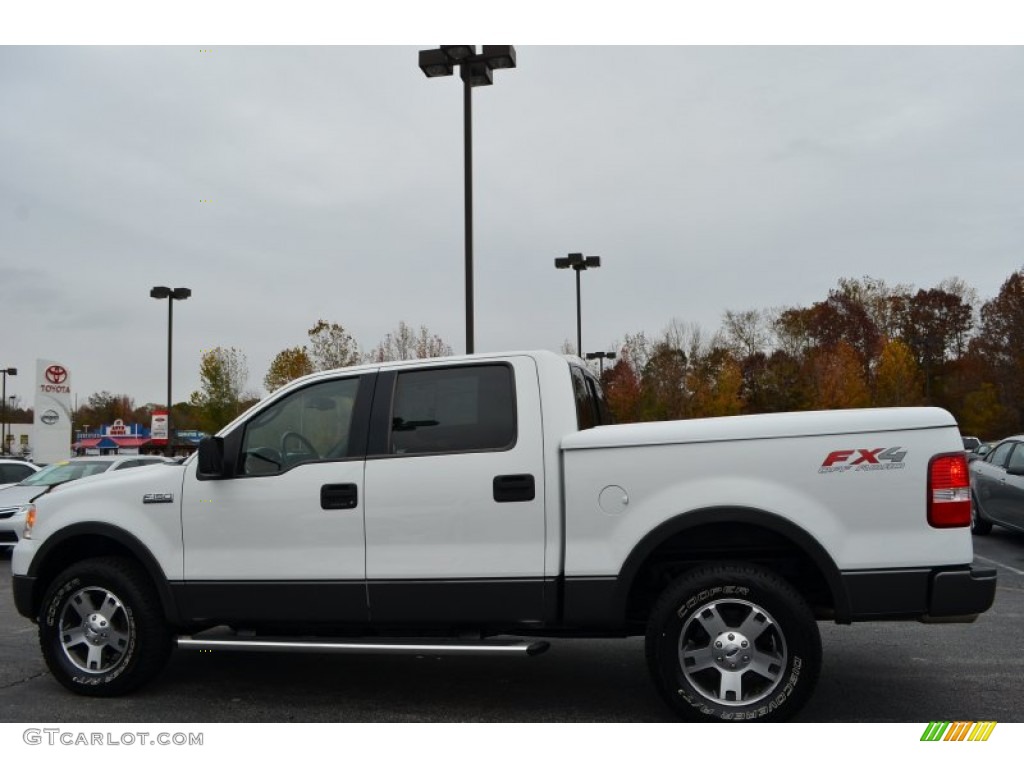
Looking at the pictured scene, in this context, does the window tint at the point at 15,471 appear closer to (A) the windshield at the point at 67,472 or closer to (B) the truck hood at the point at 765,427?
(A) the windshield at the point at 67,472

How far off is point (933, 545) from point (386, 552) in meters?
2.87

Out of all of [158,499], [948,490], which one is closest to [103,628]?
[158,499]

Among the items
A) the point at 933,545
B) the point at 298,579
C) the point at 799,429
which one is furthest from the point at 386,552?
the point at 933,545

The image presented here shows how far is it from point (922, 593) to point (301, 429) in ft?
11.7

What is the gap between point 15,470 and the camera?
1638 cm

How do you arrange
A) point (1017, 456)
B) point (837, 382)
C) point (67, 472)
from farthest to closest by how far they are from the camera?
point (837, 382) → point (67, 472) → point (1017, 456)

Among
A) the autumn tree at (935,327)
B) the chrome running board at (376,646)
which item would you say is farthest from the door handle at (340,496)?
the autumn tree at (935,327)

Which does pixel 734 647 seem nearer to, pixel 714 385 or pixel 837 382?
pixel 714 385

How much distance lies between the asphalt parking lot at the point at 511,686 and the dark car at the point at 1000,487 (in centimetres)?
613

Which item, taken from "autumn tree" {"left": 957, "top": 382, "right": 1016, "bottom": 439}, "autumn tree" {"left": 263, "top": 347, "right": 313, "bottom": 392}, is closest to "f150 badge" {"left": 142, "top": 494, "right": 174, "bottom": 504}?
"autumn tree" {"left": 263, "top": 347, "right": 313, "bottom": 392}

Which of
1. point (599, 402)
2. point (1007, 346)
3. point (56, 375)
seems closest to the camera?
point (599, 402)

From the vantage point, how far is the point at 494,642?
521 centimetres

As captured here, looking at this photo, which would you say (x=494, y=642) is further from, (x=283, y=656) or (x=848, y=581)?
(x=283, y=656)

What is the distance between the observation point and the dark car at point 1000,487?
13.2 meters
